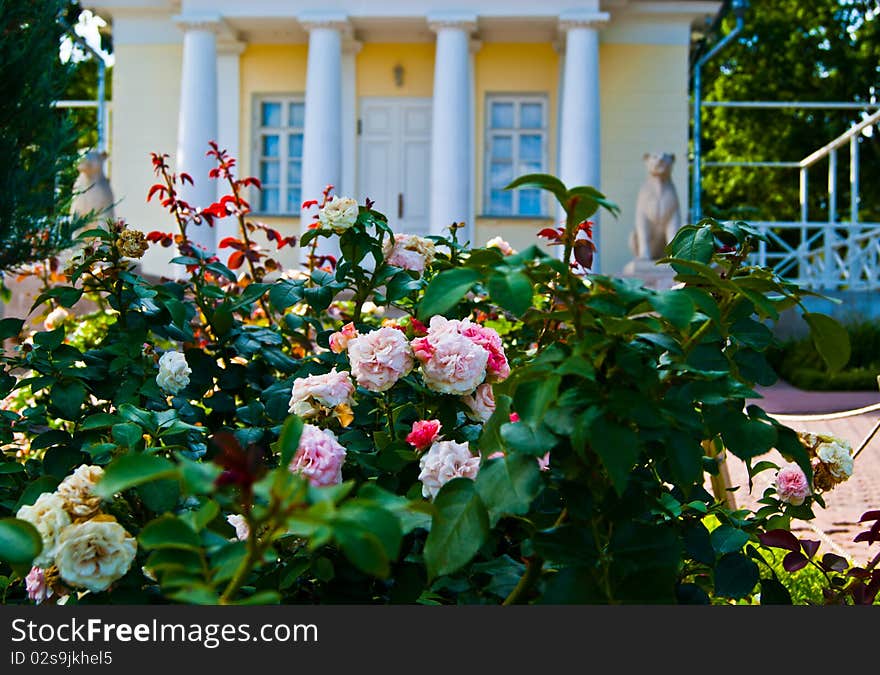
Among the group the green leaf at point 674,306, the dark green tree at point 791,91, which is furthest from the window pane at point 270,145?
the green leaf at point 674,306

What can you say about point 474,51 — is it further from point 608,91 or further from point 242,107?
point 242,107

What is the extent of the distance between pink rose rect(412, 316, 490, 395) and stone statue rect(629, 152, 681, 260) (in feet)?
32.9

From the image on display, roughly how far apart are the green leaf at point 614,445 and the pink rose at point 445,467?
0.89 ft

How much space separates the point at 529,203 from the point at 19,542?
44.0ft

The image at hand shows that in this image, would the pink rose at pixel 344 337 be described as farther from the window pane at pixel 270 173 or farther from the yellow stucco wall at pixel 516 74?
the window pane at pixel 270 173

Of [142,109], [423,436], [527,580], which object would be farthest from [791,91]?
[527,580]

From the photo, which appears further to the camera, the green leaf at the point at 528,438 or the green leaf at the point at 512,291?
the green leaf at the point at 528,438

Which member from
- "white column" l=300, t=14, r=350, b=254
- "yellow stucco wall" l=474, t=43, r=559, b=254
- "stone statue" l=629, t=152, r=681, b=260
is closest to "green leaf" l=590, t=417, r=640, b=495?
"stone statue" l=629, t=152, r=681, b=260

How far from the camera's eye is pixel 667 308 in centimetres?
105

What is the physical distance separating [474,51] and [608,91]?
204 cm

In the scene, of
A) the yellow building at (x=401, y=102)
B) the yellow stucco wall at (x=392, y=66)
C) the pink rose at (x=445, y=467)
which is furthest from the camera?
the yellow stucco wall at (x=392, y=66)

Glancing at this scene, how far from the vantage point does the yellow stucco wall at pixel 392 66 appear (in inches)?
558

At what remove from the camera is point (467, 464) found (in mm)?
1299

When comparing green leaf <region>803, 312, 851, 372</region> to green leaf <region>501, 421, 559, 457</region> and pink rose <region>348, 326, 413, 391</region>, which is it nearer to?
green leaf <region>501, 421, 559, 457</region>
